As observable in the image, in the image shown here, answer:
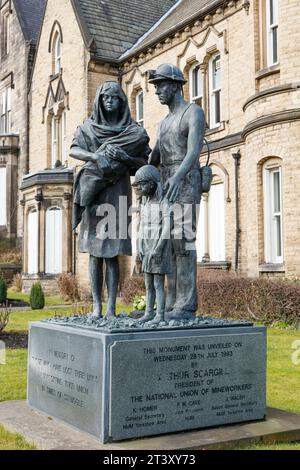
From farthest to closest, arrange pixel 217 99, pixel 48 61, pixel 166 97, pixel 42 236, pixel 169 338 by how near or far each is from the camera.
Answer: pixel 48 61
pixel 42 236
pixel 217 99
pixel 166 97
pixel 169 338

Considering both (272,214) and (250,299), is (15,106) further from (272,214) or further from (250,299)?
(250,299)

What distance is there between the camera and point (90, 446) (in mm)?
4918

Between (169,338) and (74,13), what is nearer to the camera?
(169,338)

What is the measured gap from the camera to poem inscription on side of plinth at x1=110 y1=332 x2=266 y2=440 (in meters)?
5.09

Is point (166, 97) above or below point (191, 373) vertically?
above

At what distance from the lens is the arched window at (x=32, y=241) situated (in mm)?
26797

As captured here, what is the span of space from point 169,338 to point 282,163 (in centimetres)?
1087

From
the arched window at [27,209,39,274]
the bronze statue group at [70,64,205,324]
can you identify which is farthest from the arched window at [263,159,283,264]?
the arched window at [27,209,39,274]

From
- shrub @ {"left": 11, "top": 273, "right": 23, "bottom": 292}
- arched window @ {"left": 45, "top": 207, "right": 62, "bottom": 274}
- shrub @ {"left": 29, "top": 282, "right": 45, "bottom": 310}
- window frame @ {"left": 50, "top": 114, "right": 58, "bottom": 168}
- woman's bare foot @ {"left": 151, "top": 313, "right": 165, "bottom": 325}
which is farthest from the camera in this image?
window frame @ {"left": 50, "top": 114, "right": 58, "bottom": 168}

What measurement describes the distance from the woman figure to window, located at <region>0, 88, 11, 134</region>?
29615 mm

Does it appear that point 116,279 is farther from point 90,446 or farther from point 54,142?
point 54,142

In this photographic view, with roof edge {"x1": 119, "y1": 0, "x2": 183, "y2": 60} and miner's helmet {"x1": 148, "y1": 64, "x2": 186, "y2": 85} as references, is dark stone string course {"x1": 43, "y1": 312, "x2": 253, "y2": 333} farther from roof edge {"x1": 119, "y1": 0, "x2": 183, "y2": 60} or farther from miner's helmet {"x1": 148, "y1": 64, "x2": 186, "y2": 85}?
roof edge {"x1": 119, "y1": 0, "x2": 183, "y2": 60}
